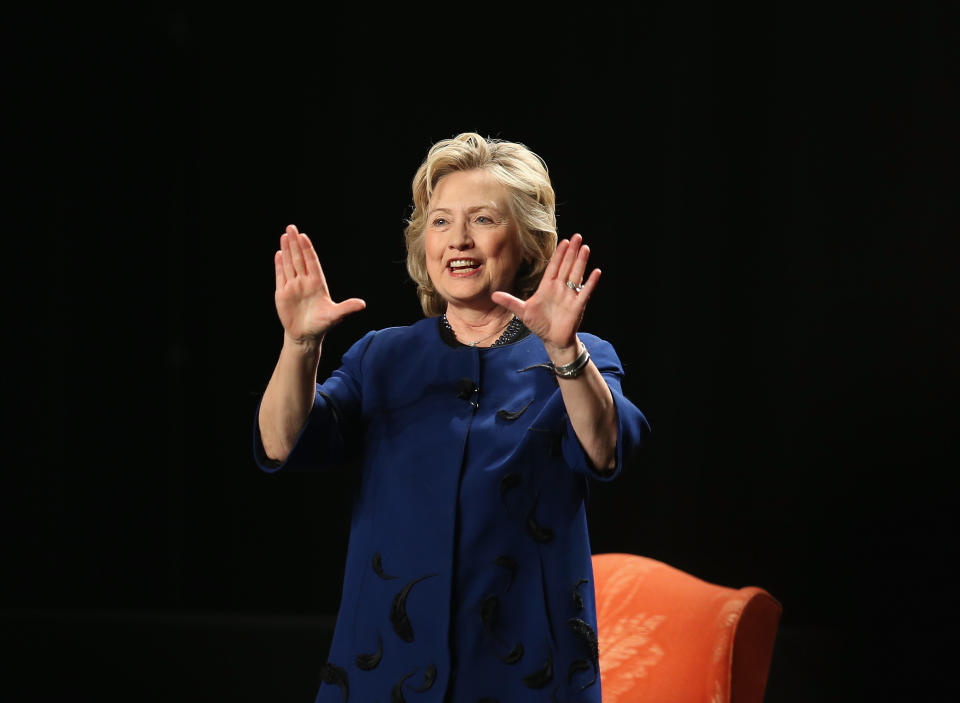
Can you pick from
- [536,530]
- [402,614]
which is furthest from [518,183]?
[402,614]

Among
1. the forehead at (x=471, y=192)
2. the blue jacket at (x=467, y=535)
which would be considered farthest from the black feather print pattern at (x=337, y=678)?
the forehead at (x=471, y=192)

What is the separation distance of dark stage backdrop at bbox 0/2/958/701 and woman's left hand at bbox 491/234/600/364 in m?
1.35

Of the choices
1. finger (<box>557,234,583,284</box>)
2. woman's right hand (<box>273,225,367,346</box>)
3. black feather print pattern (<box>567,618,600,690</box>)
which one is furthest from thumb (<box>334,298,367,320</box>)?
black feather print pattern (<box>567,618,600,690</box>)

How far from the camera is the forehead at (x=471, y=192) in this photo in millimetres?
1285

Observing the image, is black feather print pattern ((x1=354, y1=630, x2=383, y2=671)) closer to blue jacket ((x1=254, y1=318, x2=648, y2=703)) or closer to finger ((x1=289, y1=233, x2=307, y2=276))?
blue jacket ((x1=254, y1=318, x2=648, y2=703))

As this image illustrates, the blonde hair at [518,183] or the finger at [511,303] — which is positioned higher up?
the blonde hair at [518,183]

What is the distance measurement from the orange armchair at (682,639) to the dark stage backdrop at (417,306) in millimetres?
766

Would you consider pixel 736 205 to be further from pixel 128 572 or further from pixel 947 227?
pixel 128 572

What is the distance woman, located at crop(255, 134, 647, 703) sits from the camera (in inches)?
44.8

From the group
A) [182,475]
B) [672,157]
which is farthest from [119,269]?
[672,157]

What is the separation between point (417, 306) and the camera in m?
2.68

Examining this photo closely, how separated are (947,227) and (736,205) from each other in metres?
0.50

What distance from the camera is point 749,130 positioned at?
2512 millimetres

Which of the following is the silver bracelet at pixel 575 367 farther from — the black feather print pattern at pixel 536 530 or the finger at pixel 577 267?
the black feather print pattern at pixel 536 530
